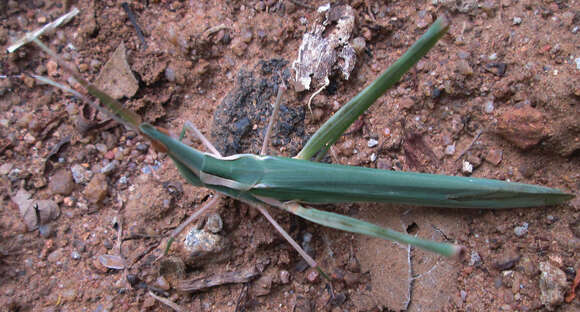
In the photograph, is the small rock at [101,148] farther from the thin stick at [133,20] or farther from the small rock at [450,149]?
the small rock at [450,149]

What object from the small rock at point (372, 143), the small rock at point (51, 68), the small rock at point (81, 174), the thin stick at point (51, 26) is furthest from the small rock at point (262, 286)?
the thin stick at point (51, 26)

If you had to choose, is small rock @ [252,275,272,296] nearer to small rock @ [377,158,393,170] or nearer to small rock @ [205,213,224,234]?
small rock @ [205,213,224,234]

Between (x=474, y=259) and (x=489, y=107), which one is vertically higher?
(x=489, y=107)

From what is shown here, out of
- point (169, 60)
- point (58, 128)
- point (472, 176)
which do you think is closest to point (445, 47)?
point (472, 176)

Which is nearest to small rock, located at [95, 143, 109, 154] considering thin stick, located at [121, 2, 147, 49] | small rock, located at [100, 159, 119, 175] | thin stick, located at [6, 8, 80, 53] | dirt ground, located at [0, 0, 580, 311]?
dirt ground, located at [0, 0, 580, 311]

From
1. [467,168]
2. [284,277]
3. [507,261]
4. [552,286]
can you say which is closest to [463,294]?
[507,261]

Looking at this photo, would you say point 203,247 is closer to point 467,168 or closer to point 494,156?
point 467,168
